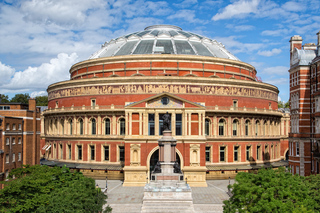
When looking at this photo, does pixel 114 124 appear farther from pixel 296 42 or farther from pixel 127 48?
pixel 296 42

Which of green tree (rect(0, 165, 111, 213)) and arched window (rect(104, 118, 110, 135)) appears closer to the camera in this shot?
green tree (rect(0, 165, 111, 213))

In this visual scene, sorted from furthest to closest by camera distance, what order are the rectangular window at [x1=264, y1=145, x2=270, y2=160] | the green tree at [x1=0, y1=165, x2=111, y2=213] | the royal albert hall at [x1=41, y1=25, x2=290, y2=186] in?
the rectangular window at [x1=264, y1=145, x2=270, y2=160], the royal albert hall at [x1=41, y1=25, x2=290, y2=186], the green tree at [x1=0, y1=165, x2=111, y2=213]

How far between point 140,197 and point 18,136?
2127cm

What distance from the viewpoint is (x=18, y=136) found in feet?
157

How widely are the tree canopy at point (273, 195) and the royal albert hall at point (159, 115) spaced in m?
19.4

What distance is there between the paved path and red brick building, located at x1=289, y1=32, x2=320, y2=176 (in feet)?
34.7

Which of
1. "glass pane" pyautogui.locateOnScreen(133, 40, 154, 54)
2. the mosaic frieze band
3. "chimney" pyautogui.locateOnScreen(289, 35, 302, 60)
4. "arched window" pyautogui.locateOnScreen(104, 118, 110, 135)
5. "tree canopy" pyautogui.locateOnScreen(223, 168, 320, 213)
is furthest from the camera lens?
"glass pane" pyautogui.locateOnScreen(133, 40, 154, 54)

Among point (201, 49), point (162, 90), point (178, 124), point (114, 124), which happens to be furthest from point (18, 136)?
point (201, 49)

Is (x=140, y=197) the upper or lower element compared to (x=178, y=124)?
lower

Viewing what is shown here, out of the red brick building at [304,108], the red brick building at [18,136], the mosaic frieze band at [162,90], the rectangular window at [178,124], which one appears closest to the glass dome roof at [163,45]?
the mosaic frieze band at [162,90]

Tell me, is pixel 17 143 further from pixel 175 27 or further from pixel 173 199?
pixel 175 27

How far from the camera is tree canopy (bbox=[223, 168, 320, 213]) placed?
22.0 m

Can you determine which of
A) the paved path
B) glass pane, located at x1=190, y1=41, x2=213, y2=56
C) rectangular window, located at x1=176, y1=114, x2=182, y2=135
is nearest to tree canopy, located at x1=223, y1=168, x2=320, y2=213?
the paved path

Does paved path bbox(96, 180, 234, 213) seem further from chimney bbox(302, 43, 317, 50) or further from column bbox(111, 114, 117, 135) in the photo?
chimney bbox(302, 43, 317, 50)
